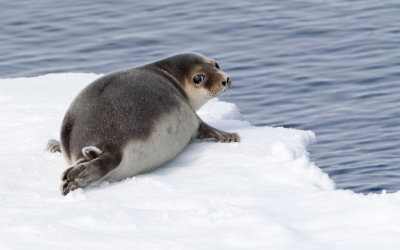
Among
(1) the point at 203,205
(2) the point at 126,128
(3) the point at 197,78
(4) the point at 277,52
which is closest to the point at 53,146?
(2) the point at 126,128

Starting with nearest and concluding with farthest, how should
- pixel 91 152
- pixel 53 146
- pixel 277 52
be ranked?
pixel 91 152 < pixel 53 146 < pixel 277 52

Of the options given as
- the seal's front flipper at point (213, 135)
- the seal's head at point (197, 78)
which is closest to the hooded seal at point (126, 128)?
the seal's front flipper at point (213, 135)

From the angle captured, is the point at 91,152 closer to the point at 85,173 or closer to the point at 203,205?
the point at 85,173

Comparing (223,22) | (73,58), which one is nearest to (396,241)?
(73,58)

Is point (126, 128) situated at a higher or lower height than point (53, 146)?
higher

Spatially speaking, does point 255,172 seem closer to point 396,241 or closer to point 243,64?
point 396,241

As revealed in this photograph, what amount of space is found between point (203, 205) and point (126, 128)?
1131 millimetres

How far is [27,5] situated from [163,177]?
10.9 meters

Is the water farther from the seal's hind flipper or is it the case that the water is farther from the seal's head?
the seal's hind flipper

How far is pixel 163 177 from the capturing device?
7.14 meters

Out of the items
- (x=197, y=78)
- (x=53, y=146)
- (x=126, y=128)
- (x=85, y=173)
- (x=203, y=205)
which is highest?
(x=197, y=78)

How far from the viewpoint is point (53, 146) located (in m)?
7.88

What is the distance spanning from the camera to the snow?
18.9 feet

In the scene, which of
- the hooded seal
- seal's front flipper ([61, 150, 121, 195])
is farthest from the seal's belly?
seal's front flipper ([61, 150, 121, 195])
